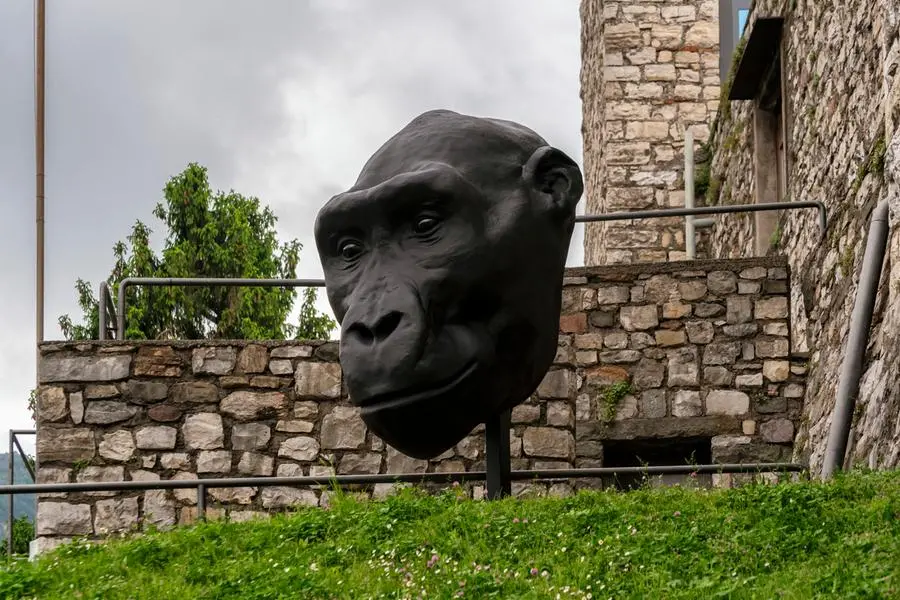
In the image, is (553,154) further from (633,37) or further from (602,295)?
(633,37)

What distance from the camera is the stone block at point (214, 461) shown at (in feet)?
36.9

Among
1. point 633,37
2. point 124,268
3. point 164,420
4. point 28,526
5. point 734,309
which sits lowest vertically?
point 28,526

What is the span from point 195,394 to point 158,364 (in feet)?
1.15

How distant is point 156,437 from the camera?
1134 cm

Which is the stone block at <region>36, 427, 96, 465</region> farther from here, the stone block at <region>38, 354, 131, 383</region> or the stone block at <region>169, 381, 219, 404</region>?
the stone block at <region>169, 381, 219, 404</region>

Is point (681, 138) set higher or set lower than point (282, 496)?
higher

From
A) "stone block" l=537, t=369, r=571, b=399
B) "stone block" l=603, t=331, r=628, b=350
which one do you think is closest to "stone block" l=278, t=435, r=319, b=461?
"stone block" l=537, t=369, r=571, b=399

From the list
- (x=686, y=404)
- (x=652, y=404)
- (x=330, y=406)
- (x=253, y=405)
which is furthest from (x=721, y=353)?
(x=253, y=405)

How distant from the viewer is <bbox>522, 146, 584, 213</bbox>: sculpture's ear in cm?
647

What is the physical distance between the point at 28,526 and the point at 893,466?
1426 cm

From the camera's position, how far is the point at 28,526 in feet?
63.7

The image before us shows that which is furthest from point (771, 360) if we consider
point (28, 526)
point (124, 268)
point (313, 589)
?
point (124, 268)

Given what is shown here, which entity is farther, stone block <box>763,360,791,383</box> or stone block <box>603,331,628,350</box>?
stone block <box>603,331,628,350</box>

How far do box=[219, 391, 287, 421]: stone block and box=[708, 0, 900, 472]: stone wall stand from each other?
3687mm
